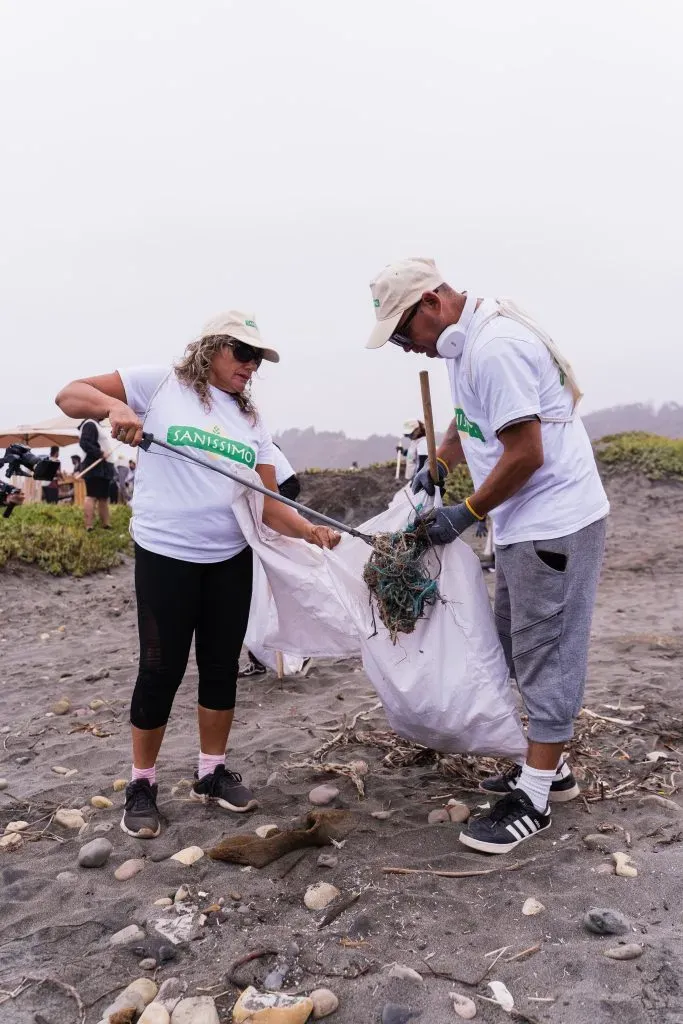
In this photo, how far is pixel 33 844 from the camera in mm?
2824

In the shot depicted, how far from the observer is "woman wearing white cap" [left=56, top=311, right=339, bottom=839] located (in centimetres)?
272

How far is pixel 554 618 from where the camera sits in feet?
8.23

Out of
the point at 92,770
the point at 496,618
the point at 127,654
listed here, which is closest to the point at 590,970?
the point at 496,618

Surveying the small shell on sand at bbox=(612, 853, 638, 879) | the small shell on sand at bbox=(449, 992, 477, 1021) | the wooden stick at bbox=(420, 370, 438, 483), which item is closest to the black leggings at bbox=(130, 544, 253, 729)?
the wooden stick at bbox=(420, 370, 438, 483)

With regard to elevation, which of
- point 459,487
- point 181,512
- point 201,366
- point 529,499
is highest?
point 201,366

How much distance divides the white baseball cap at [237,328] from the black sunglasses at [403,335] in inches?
19.3

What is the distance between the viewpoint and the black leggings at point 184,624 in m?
2.74

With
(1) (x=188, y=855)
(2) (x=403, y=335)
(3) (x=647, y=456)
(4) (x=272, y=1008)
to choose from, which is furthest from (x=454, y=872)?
(3) (x=647, y=456)

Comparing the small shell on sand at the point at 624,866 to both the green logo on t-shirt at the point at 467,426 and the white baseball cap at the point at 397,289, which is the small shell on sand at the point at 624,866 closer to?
the green logo on t-shirt at the point at 467,426

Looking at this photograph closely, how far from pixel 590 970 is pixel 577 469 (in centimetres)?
143

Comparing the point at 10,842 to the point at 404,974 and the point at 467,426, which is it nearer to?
the point at 404,974

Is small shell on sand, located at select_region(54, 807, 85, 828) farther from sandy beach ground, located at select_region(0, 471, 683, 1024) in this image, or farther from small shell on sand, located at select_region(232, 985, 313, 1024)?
small shell on sand, located at select_region(232, 985, 313, 1024)

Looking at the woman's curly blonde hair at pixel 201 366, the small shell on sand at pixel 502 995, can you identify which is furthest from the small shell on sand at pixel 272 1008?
the woman's curly blonde hair at pixel 201 366

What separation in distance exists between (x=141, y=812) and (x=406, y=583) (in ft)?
4.26
